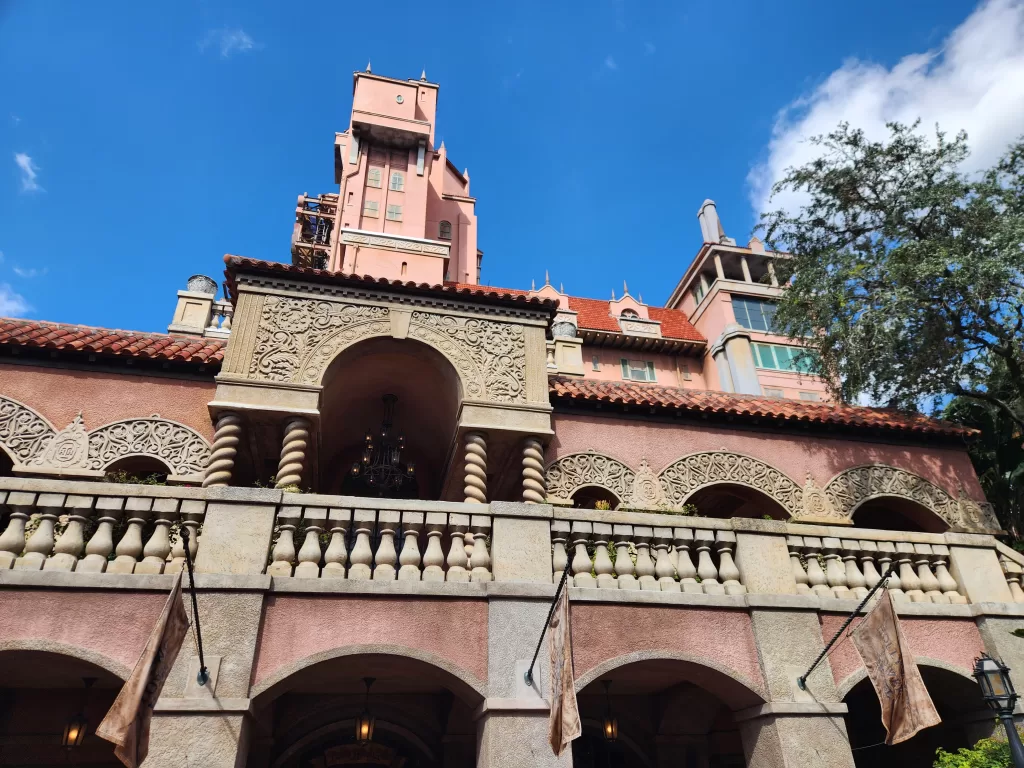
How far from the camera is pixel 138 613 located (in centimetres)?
628

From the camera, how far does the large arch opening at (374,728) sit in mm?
8508

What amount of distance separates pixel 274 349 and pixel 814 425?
398 inches

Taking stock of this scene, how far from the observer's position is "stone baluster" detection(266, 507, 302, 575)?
6821 mm

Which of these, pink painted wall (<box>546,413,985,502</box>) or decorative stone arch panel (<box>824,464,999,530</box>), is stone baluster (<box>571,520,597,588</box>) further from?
decorative stone arch panel (<box>824,464,999,530</box>)

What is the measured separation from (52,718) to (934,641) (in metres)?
10.5

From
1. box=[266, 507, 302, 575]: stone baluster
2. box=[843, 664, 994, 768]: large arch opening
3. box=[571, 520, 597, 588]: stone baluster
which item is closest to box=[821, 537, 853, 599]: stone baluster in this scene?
box=[843, 664, 994, 768]: large arch opening

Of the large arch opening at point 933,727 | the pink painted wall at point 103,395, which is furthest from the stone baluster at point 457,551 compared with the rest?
the pink painted wall at point 103,395

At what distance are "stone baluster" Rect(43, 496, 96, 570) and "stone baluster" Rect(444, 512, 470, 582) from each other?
3.36 m

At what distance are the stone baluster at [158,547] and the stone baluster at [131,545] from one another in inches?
2.5

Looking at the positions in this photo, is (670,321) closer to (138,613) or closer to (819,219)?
(819,219)

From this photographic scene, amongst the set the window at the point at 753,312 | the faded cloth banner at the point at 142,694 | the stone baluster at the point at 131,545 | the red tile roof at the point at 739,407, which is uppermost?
the window at the point at 753,312

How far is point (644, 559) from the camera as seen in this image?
7629mm

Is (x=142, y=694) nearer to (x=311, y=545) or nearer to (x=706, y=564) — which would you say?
(x=311, y=545)

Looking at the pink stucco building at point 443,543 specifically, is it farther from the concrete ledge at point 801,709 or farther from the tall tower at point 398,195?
the tall tower at point 398,195
